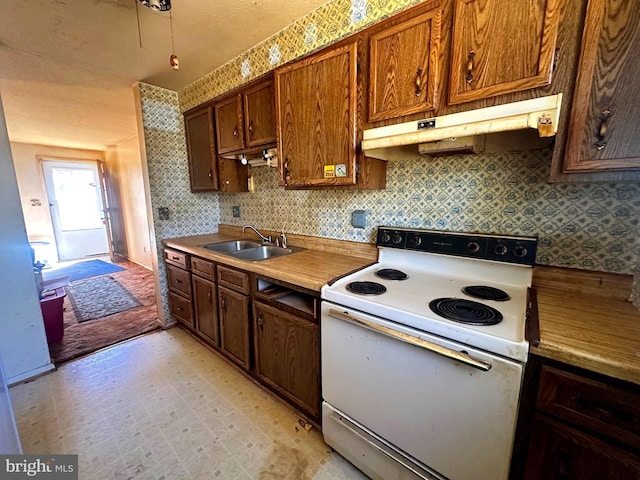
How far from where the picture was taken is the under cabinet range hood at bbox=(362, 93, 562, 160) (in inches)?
35.1

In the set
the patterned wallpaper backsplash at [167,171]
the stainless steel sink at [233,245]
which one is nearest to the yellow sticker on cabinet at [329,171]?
the stainless steel sink at [233,245]

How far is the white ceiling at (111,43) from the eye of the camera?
4.95 feet

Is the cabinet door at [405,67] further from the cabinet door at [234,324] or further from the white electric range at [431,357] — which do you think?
the cabinet door at [234,324]

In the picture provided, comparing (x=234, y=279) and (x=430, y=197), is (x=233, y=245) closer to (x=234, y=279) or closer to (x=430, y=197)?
(x=234, y=279)

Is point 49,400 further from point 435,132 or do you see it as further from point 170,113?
point 435,132

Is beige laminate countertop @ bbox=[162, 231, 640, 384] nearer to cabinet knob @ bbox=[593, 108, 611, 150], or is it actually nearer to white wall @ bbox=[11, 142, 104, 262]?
cabinet knob @ bbox=[593, 108, 611, 150]

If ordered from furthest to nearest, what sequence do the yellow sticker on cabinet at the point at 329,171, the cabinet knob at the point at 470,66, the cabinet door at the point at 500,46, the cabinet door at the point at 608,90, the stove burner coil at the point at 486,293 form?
the yellow sticker on cabinet at the point at 329,171, the stove burner coil at the point at 486,293, the cabinet knob at the point at 470,66, the cabinet door at the point at 500,46, the cabinet door at the point at 608,90

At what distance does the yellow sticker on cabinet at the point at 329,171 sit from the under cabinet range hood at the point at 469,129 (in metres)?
0.21

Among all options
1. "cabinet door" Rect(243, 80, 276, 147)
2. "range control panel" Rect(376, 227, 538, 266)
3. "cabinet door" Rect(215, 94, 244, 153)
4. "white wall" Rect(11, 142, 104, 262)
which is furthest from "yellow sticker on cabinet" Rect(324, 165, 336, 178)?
"white wall" Rect(11, 142, 104, 262)

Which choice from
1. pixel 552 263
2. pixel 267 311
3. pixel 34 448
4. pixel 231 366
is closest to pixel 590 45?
pixel 552 263

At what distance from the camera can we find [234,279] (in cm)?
181

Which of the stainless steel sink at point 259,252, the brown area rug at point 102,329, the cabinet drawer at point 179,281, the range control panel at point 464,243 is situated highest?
the range control panel at point 464,243

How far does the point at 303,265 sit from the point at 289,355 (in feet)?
1.76

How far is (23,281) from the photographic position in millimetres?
1960
